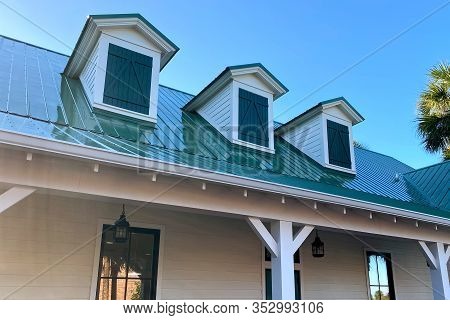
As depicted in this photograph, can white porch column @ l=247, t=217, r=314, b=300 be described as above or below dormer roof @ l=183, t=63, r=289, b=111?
below

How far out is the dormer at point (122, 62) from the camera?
6.49 m

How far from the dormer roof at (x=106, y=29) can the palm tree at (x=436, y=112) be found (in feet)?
25.2

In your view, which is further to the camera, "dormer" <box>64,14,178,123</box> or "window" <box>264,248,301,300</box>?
"window" <box>264,248,301,300</box>

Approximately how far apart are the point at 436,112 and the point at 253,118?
6.07 meters

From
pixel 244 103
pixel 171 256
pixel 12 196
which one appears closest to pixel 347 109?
pixel 244 103

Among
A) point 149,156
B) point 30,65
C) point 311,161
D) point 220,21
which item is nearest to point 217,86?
point 220,21

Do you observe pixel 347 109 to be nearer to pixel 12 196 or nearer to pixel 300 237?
pixel 300 237

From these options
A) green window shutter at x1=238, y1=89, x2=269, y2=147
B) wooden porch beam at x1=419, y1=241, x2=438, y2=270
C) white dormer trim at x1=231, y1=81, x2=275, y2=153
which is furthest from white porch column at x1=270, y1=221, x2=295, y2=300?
wooden porch beam at x1=419, y1=241, x2=438, y2=270

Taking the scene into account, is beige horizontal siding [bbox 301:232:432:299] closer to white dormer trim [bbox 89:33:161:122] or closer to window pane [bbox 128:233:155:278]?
window pane [bbox 128:233:155:278]

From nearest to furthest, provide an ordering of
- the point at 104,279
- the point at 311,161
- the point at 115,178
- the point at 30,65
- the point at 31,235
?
the point at 115,178
the point at 31,235
the point at 104,279
the point at 30,65
the point at 311,161

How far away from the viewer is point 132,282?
5.52 m

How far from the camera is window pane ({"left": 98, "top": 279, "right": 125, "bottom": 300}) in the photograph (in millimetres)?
5293

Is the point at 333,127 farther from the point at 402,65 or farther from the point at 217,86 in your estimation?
the point at 402,65
